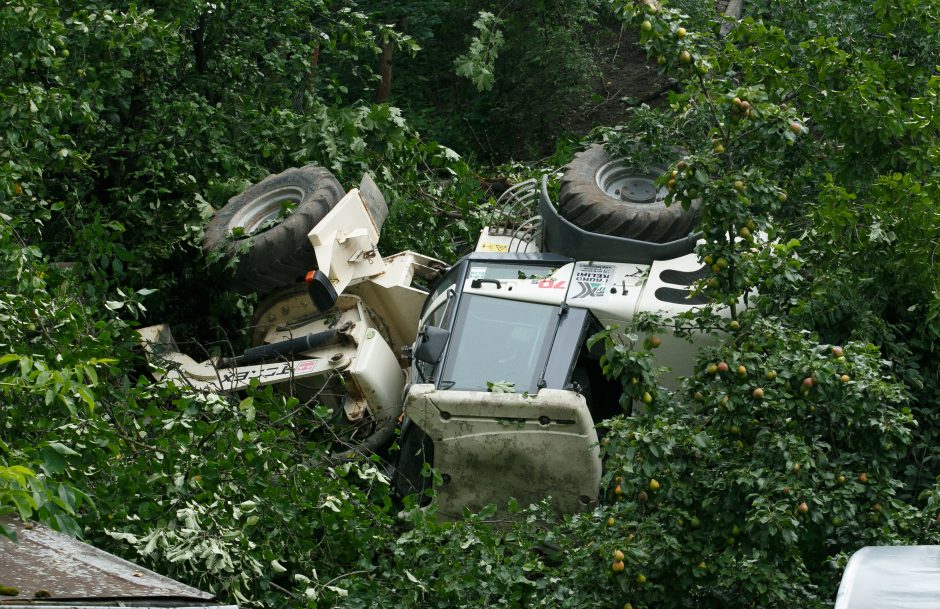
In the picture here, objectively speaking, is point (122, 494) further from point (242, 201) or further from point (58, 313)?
point (242, 201)

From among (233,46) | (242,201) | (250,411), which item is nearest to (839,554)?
(250,411)

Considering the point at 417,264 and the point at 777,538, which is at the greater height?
the point at 777,538

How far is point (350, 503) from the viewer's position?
6.95 m

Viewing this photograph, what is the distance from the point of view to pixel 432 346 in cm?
858

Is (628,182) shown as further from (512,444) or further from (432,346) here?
(512,444)

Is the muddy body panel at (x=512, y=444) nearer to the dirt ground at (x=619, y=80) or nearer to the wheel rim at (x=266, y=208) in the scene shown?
the wheel rim at (x=266, y=208)

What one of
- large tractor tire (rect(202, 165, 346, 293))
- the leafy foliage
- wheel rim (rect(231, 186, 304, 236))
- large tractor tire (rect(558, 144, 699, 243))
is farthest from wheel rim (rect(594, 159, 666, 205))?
wheel rim (rect(231, 186, 304, 236))

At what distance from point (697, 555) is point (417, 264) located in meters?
4.76

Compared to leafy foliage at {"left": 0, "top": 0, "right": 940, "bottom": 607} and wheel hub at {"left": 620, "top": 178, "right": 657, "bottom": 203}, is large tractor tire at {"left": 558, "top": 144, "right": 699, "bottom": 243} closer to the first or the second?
wheel hub at {"left": 620, "top": 178, "right": 657, "bottom": 203}

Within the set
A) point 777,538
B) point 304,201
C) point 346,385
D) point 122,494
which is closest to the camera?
point 777,538

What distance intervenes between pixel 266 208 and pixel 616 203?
9.57ft

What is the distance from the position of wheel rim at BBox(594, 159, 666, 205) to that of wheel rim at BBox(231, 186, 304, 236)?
7.86ft

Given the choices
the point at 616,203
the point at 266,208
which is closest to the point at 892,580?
the point at 616,203

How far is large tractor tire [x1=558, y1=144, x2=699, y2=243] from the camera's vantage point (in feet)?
31.2
